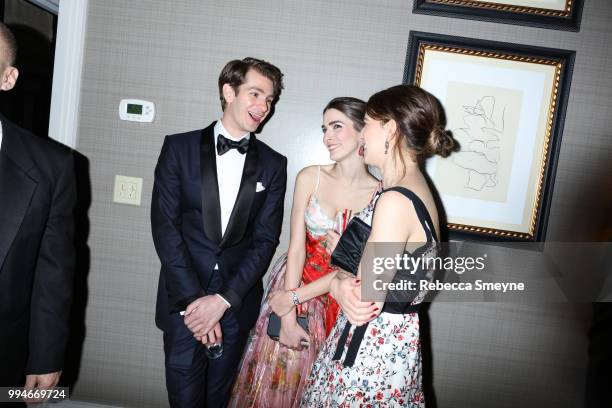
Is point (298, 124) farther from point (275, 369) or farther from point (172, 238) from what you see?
point (275, 369)

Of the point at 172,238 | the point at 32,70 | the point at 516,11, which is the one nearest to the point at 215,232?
the point at 172,238

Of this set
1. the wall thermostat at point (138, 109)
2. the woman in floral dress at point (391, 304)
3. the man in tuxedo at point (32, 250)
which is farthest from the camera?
the wall thermostat at point (138, 109)

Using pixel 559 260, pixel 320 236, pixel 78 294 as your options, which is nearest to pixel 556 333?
pixel 559 260

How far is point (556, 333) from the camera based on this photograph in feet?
8.70

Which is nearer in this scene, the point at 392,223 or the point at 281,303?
the point at 392,223

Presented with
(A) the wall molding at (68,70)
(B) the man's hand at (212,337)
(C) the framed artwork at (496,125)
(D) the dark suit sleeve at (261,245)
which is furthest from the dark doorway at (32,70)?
(C) the framed artwork at (496,125)

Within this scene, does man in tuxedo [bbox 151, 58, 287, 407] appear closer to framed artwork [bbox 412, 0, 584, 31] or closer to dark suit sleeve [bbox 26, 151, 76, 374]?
dark suit sleeve [bbox 26, 151, 76, 374]

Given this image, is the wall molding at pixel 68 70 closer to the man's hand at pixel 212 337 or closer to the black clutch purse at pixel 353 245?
the man's hand at pixel 212 337

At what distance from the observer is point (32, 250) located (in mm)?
1537

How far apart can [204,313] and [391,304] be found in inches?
36.9

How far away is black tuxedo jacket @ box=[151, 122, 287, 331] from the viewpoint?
85.9 inches

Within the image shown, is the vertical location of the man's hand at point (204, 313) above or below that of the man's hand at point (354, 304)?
below

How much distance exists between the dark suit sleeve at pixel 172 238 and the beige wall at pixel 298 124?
542 mm

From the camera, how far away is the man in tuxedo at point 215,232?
7.18 ft
